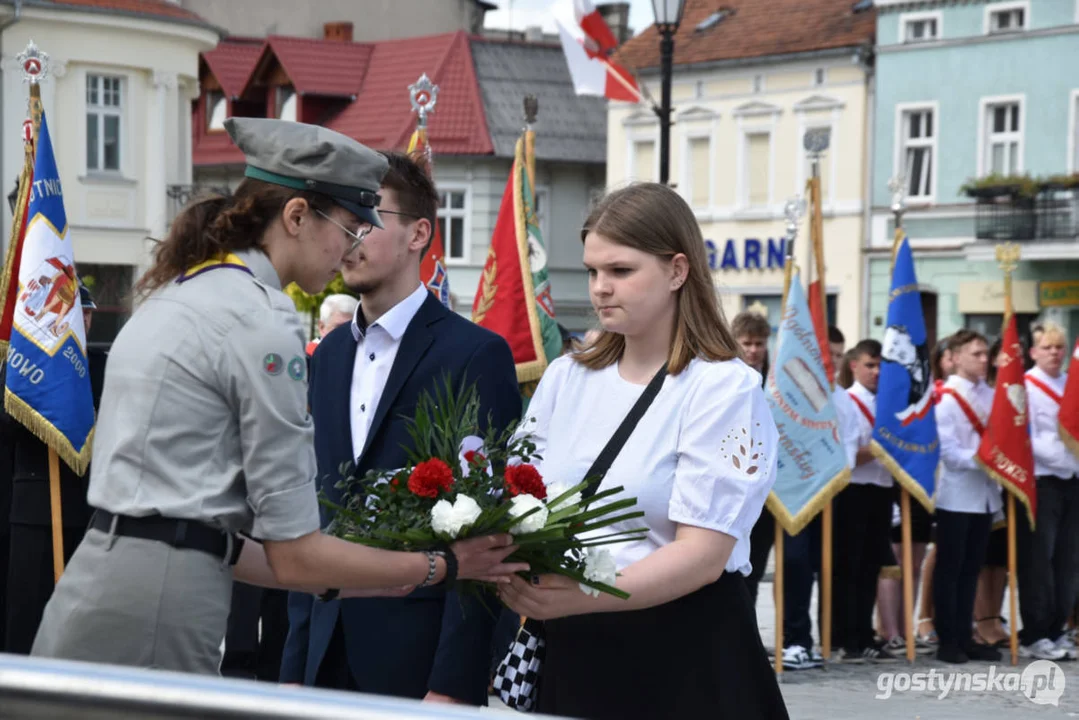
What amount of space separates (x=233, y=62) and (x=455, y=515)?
42.1 m

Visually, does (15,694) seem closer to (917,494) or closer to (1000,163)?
(917,494)

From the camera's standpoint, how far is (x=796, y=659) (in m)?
9.88

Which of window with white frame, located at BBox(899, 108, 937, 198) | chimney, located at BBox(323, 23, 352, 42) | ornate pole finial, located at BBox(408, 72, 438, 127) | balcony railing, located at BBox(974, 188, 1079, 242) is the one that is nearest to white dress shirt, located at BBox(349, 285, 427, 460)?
ornate pole finial, located at BBox(408, 72, 438, 127)

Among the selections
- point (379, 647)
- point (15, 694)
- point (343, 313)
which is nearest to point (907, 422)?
point (343, 313)

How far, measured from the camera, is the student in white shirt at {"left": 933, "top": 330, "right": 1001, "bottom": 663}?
411 inches

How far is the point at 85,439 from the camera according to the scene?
24.5ft

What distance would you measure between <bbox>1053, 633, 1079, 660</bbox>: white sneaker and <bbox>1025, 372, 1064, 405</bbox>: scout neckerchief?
1.58 metres

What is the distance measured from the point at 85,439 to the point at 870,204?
1129 inches

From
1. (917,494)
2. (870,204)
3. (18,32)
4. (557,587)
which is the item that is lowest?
(917,494)

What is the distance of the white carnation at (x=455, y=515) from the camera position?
3.29 meters

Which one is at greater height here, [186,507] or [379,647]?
[186,507]

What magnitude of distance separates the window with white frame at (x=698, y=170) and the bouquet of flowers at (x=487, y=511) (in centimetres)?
3437

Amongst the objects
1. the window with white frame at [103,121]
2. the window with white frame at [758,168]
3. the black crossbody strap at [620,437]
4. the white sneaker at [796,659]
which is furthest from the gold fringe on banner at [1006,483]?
the window with white frame at [758,168]

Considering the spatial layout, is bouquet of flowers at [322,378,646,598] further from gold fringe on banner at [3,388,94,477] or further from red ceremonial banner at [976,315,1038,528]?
red ceremonial banner at [976,315,1038,528]
